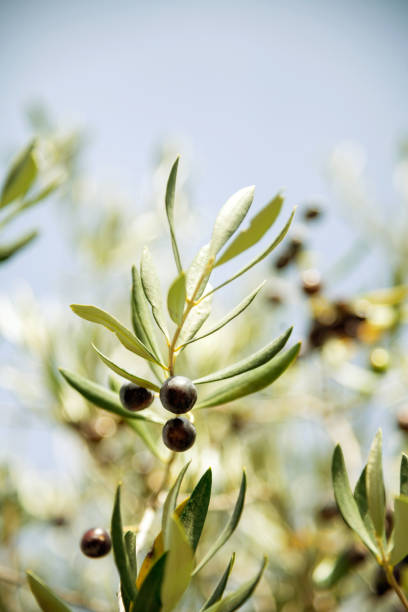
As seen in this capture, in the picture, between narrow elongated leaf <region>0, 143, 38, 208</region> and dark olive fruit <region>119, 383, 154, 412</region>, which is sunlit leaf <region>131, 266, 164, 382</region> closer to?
dark olive fruit <region>119, 383, 154, 412</region>

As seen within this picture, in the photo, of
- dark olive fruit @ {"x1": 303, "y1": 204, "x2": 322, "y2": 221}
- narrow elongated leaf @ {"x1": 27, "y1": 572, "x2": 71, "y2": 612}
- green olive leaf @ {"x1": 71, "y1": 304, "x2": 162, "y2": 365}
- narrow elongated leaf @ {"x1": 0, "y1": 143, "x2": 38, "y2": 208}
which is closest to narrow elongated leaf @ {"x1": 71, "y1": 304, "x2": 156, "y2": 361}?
green olive leaf @ {"x1": 71, "y1": 304, "x2": 162, "y2": 365}

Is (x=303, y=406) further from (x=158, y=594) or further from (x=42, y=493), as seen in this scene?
(x=42, y=493)

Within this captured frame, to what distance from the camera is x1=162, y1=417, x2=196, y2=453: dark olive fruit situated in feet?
1.72

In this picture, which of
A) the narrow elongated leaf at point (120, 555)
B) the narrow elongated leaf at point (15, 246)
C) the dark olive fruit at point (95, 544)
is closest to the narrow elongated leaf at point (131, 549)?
the narrow elongated leaf at point (120, 555)

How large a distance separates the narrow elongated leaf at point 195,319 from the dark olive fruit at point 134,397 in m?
0.07

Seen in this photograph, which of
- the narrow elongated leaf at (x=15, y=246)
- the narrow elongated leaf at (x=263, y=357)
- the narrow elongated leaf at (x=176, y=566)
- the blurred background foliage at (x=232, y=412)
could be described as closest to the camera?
the narrow elongated leaf at (x=176, y=566)

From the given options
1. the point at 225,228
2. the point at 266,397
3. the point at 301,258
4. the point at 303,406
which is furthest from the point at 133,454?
the point at 225,228

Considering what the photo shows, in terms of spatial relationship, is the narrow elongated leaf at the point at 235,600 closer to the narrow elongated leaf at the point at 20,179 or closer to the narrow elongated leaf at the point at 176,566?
the narrow elongated leaf at the point at 176,566

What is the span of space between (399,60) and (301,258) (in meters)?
8.21

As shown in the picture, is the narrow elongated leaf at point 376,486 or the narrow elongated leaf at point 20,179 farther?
the narrow elongated leaf at point 20,179

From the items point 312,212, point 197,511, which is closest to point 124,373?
point 197,511

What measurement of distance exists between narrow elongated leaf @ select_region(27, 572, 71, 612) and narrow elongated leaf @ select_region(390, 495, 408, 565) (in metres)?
0.34

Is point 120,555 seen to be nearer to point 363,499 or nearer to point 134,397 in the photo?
point 134,397

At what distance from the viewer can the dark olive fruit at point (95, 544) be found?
0.71m
